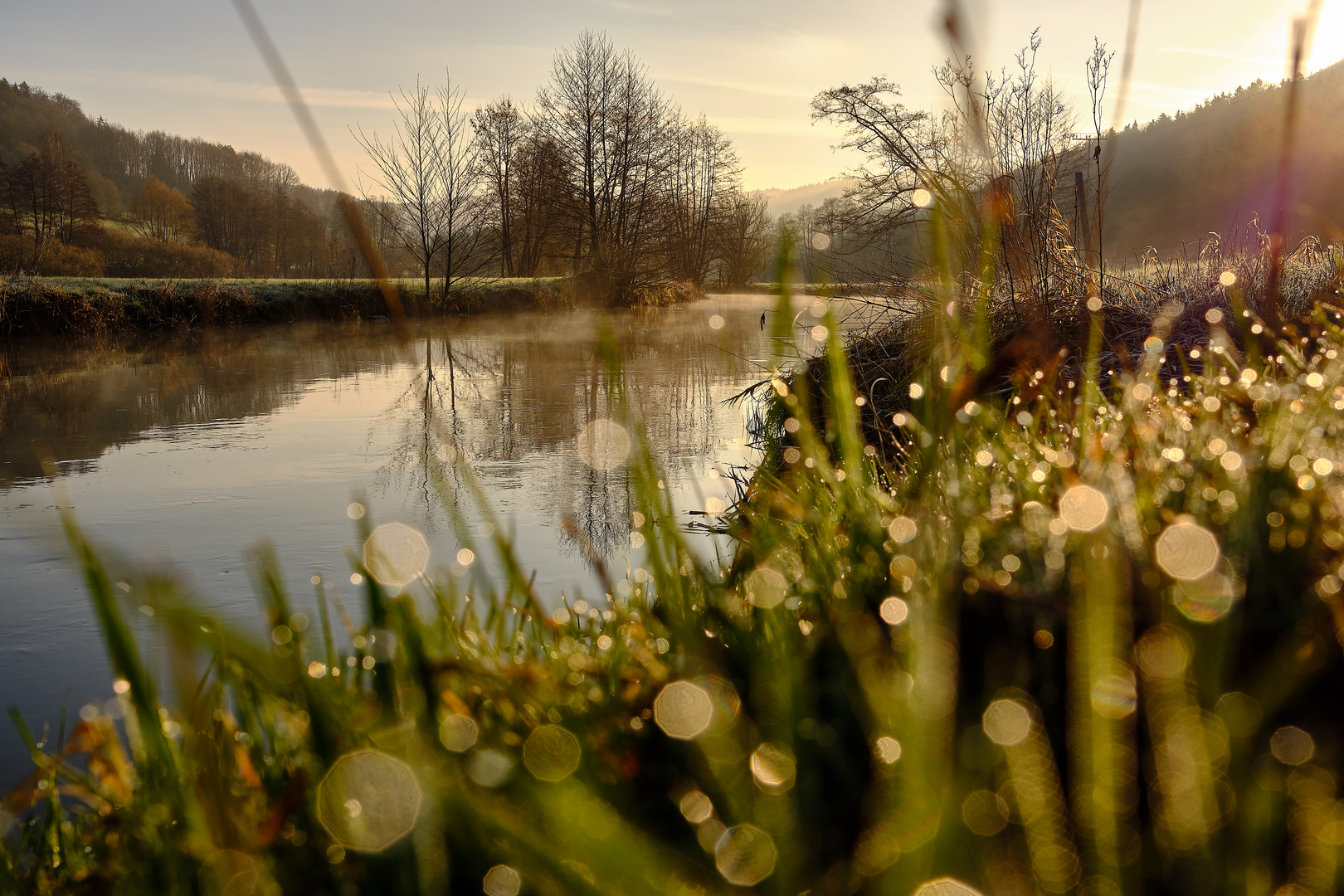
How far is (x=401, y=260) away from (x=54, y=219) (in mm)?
16085

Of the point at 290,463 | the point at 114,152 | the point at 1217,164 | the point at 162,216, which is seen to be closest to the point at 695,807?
the point at 290,463

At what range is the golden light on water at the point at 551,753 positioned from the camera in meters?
0.94

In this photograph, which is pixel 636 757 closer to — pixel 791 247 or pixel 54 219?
pixel 791 247

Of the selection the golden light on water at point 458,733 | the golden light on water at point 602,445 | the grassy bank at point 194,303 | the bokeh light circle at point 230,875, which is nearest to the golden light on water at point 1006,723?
the golden light on water at point 458,733

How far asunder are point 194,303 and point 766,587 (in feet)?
51.6

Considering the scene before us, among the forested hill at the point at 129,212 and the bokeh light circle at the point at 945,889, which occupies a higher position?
→ the forested hill at the point at 129,212

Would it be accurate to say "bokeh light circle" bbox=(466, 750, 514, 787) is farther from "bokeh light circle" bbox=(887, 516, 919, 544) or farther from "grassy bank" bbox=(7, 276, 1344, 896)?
"bokeh light circle" bbox=(887, 516, 919, 544)

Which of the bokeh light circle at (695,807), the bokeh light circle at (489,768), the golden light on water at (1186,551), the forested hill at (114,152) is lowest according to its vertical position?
the bokeh light circle at (695,807)

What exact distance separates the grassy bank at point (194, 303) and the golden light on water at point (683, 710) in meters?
13.8

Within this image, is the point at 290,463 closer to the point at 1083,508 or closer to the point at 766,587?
the point at 766,587

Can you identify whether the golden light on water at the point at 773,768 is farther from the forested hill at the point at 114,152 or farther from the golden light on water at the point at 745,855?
the forested hill at the point at 114,152

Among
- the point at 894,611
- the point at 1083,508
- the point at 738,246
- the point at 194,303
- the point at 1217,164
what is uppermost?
the point at 1217,164

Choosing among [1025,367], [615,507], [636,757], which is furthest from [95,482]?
[1025,367]

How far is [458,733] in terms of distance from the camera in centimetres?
93
